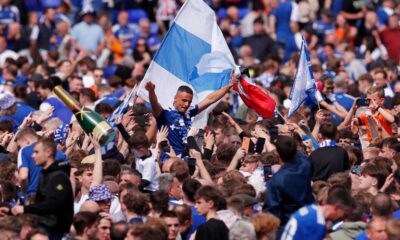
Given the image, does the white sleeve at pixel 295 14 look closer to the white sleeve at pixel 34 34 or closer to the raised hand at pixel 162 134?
the white sleeve at pixel 34 34

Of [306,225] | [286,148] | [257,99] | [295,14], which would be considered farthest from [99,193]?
[295,14]

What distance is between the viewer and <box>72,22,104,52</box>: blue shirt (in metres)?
28.7

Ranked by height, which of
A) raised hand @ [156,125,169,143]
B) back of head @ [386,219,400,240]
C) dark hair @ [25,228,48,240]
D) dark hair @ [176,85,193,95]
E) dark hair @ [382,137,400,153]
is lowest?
dark hair @ [382,137,400,153]

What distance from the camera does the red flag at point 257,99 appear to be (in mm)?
16828

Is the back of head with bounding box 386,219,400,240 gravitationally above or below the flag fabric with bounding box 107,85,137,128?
above

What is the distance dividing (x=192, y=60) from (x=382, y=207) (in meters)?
6.03

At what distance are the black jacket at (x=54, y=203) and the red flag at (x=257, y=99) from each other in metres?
4.55

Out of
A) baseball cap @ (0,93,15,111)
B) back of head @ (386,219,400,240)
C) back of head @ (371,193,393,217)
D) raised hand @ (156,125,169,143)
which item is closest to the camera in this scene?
back of head @ (386,219,400,240)

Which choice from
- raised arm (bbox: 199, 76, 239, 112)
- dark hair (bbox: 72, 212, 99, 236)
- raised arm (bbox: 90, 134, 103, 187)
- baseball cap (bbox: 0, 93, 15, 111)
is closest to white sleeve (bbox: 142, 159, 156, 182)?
raised arm (bbox: 90, 134, 103, 187)

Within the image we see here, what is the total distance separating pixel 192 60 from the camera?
1767 centimetres

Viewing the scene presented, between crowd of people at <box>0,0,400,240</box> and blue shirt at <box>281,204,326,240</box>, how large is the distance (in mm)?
11

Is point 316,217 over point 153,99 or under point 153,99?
over

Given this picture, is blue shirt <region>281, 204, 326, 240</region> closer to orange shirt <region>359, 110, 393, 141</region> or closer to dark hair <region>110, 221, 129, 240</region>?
dark hair <region>110, 221, 129, 240</region>

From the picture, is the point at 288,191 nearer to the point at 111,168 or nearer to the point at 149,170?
the point at 149,170
